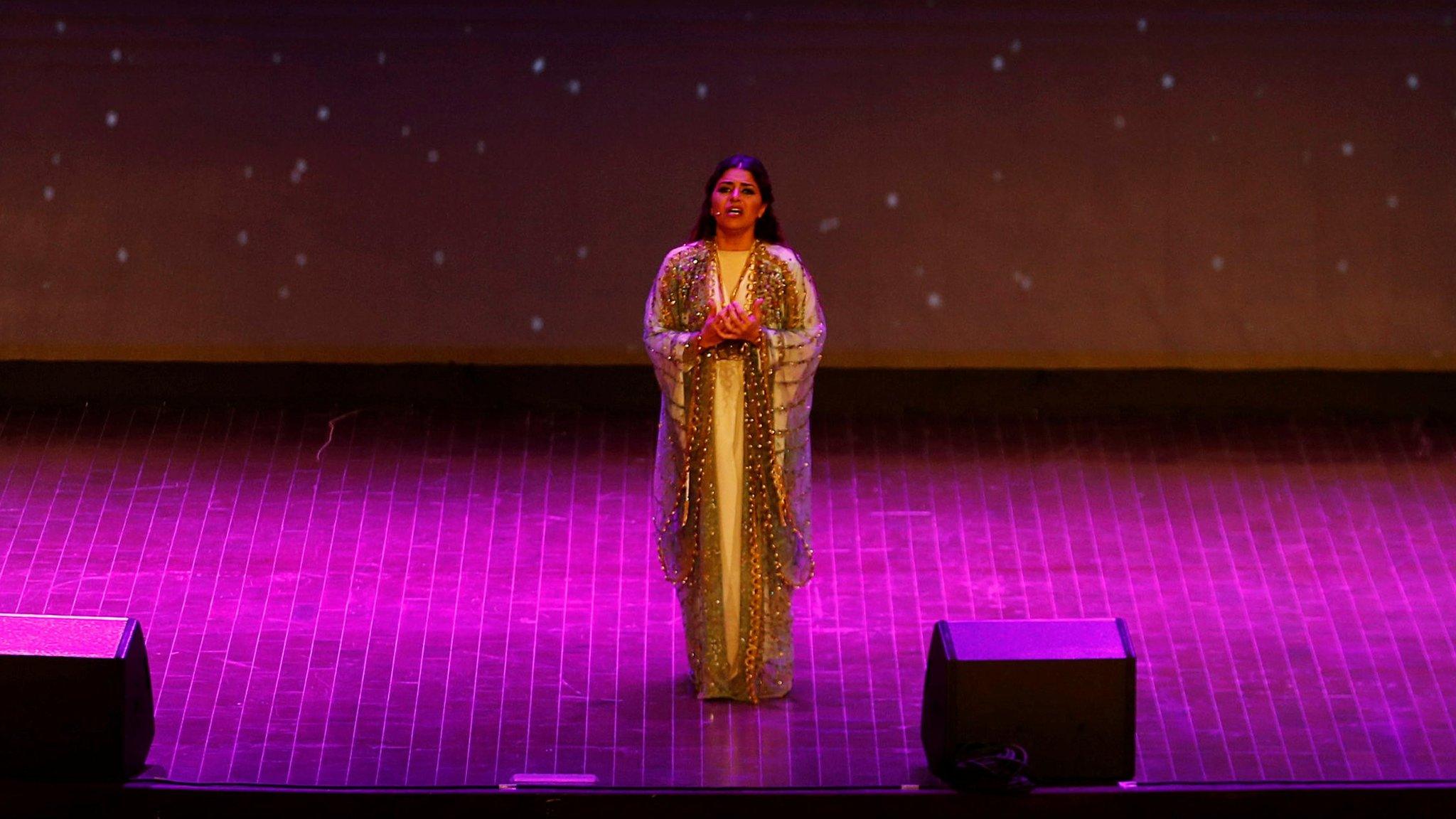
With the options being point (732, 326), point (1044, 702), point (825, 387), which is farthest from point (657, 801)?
point (825, 387)

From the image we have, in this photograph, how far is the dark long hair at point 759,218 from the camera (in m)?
4.65

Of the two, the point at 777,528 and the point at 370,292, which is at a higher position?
the point at 370,292

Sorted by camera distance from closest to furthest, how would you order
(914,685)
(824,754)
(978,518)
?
(824,754) < (914,685) < (978,518)

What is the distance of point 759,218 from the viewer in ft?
15.6

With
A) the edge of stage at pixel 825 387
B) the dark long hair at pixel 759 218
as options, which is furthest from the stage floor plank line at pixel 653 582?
the dark long hair at pixel 759 218

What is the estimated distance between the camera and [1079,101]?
680 cm

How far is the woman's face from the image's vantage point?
462 cm

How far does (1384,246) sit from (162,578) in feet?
13.9

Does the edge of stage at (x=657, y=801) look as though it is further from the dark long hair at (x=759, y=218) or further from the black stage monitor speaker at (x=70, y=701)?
the dark long hair at (x=759, y=218)

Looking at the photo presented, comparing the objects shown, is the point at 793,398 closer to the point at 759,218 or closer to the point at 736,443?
the point at 736,443

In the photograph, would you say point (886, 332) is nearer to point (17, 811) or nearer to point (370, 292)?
point (370, 292)

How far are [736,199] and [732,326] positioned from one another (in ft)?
1.04

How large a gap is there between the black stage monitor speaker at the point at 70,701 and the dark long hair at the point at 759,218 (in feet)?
5.65

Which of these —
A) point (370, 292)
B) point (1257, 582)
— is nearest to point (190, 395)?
point (370, 292)
